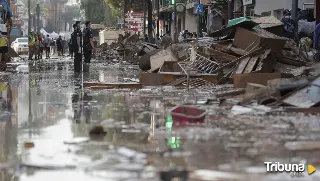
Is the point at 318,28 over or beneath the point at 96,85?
over

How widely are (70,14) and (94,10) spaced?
7146 cm

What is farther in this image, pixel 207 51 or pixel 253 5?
pixel 253 5

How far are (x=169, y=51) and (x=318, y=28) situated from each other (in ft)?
16.1

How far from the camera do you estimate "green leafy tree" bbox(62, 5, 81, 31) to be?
7254 inches

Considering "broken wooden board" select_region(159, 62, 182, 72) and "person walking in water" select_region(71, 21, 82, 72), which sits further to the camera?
"person walking in water" select_region(71, 21, 82, 72)

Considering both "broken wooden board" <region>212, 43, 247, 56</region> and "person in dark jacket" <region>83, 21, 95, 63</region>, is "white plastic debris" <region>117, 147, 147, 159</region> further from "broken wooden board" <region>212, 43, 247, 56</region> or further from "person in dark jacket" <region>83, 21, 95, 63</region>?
"person in dark jacket" <region>83, 21, 95, 63</region>

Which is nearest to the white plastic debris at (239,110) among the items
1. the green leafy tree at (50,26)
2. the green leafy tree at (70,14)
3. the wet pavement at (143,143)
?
the wet pavement at (143,143)

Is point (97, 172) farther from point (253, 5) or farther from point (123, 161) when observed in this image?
point (253, 5)

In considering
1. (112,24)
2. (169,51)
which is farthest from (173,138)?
(112,24)

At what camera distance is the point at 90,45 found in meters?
31.9

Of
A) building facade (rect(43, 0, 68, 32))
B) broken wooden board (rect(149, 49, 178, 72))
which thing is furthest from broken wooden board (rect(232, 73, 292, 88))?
building facade (rect(43, 0, 68, 32))

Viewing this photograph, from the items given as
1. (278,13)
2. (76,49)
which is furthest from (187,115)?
(278,13)

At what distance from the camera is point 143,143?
8484 millimetres

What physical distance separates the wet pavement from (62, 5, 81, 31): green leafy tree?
173m
